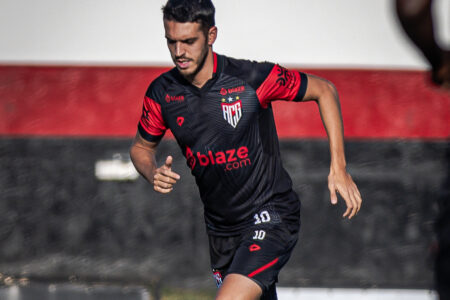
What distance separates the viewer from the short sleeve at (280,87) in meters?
4.02

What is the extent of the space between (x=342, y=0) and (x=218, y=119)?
143 inches

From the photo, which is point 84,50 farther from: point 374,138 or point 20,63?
point 374,138

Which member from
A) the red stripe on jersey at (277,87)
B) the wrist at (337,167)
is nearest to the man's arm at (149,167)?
the red stripe on jersey at (277,87)

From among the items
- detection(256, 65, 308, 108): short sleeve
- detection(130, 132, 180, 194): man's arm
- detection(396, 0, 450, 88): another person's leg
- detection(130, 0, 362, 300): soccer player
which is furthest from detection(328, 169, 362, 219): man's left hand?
detection(396, 0, 450, 88): another person's leg

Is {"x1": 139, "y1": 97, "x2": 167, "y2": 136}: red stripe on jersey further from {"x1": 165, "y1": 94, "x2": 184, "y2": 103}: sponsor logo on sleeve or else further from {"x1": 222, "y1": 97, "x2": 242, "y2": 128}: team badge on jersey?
{"x1": 222, "y1": 97, "x2": 242, "y2": 128}: team badge on jersey

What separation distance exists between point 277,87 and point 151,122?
2.62ft

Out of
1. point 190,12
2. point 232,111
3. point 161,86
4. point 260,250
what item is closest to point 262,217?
point 260,250

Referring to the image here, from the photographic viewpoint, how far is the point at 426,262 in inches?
286

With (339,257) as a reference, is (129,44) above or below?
above

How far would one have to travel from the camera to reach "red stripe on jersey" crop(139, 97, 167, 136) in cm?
412

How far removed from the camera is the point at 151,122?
4.18 meters

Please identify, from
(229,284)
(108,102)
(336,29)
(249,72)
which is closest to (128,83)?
(108,102)

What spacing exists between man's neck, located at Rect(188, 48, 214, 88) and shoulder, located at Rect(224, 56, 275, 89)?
0.31ft

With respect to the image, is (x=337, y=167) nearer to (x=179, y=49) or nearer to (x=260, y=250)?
(x=260, y=250)
